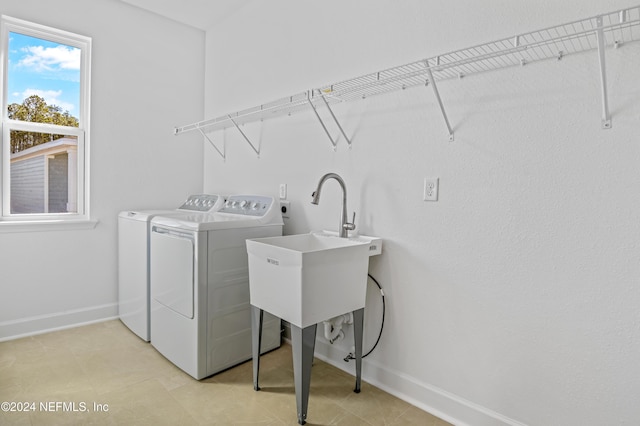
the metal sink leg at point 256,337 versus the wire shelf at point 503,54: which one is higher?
the wire shelf at point 503,54

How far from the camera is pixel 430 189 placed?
5.71ft

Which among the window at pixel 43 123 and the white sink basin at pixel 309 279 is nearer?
the white sink basin at pixel 309 279

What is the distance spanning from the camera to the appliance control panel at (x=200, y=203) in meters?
2.83

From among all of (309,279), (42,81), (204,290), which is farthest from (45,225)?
(309,279)

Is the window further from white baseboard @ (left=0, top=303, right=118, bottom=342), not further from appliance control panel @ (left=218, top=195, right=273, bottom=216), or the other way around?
appliance control panel @ (left=218, top=195, right=273, bottom=216)

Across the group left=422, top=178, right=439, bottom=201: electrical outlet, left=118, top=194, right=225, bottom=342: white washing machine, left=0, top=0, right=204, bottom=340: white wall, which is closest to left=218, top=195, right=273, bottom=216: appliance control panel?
left=118, top=194, right=225, bottom=342: white washing machine

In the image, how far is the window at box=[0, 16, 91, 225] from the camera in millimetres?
2471

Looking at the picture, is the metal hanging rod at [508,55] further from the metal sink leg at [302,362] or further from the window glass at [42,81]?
the window glass at [42,81]

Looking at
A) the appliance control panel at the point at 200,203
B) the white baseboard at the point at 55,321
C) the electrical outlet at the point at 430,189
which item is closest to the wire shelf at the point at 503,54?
the electrical outlet at the point at 430,189

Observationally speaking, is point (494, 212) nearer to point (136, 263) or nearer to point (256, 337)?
point (256, 337)

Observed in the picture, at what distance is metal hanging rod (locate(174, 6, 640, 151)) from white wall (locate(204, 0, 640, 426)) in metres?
0.04

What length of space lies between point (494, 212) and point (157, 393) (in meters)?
1.90

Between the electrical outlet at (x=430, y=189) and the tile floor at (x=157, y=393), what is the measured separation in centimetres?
105

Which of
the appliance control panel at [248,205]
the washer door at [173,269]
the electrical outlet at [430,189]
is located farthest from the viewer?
the appliance control panel at [248,205]
